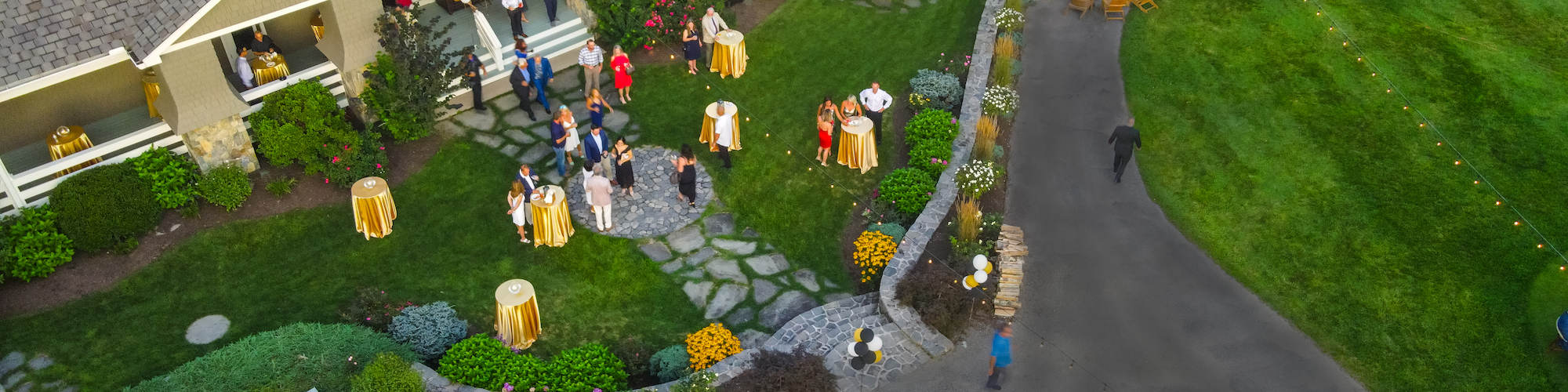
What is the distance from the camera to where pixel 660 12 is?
65.4 feet

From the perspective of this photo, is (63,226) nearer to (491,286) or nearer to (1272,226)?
(491,286)

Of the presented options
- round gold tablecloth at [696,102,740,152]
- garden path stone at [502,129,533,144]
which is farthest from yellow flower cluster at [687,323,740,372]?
garden path stone at [502,129,533,144]

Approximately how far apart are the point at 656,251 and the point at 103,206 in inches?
305

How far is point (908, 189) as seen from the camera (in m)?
16.4

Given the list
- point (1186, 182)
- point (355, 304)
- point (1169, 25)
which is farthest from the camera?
point (1169, 25)

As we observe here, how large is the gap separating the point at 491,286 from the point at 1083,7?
13.2m

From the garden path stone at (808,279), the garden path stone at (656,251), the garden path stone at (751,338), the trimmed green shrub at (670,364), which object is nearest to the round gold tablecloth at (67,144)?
the garden path stone at (656,251)

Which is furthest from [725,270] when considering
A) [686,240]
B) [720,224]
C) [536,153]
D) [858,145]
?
[536,153]

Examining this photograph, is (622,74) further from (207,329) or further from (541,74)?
(207,329)

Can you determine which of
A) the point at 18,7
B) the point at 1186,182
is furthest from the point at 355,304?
the point at 1186,182

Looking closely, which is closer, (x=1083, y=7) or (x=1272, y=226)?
(x=1272, y=226)

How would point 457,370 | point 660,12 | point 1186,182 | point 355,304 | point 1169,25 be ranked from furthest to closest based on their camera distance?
point 1169,25, point 660,12, point 1186,182, point 355,304, point 457,370

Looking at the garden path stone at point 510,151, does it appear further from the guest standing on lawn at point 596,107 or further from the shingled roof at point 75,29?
the shingled roof at point 75,29

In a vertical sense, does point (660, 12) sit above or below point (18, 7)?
below
